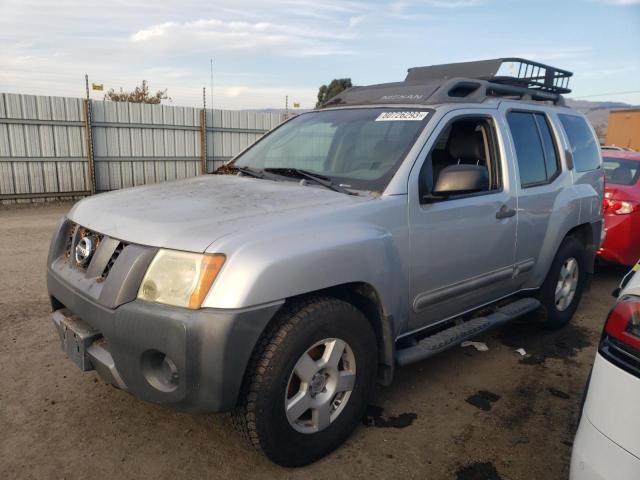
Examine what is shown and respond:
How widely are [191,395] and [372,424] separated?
1.22m

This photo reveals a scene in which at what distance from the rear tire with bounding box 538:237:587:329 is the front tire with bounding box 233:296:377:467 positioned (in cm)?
223

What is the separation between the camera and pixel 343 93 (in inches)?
161

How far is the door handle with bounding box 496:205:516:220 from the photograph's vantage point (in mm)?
3363

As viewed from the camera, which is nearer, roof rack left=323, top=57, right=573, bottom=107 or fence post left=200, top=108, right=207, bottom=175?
roof rack left=323, top=57, right=573, bottom=107

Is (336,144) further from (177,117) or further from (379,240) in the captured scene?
(177,117)

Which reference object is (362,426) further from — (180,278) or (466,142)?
(466,142)

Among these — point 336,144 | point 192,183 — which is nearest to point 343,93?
point 336,144

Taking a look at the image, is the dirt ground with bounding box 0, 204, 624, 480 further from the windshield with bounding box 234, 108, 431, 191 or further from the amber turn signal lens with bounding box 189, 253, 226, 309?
the windshield with bounding box 234, 108, 431, 191

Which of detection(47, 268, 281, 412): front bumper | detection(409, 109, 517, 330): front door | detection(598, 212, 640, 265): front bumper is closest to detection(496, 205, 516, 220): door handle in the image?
detection(409, 109, 517, 330): front door

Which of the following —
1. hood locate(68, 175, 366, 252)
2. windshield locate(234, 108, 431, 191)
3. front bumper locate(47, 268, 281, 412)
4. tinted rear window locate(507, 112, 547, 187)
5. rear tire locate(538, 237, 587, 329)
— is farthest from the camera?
rear tire locate(538, 237, 587, 329)

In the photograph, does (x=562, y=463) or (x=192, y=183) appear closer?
(x=562, y=463)

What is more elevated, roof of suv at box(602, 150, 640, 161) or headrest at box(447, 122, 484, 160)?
headrest at box(447, 122, 484, 160)

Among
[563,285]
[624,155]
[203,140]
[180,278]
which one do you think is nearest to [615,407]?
[180,278]

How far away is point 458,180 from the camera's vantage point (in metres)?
2.84
